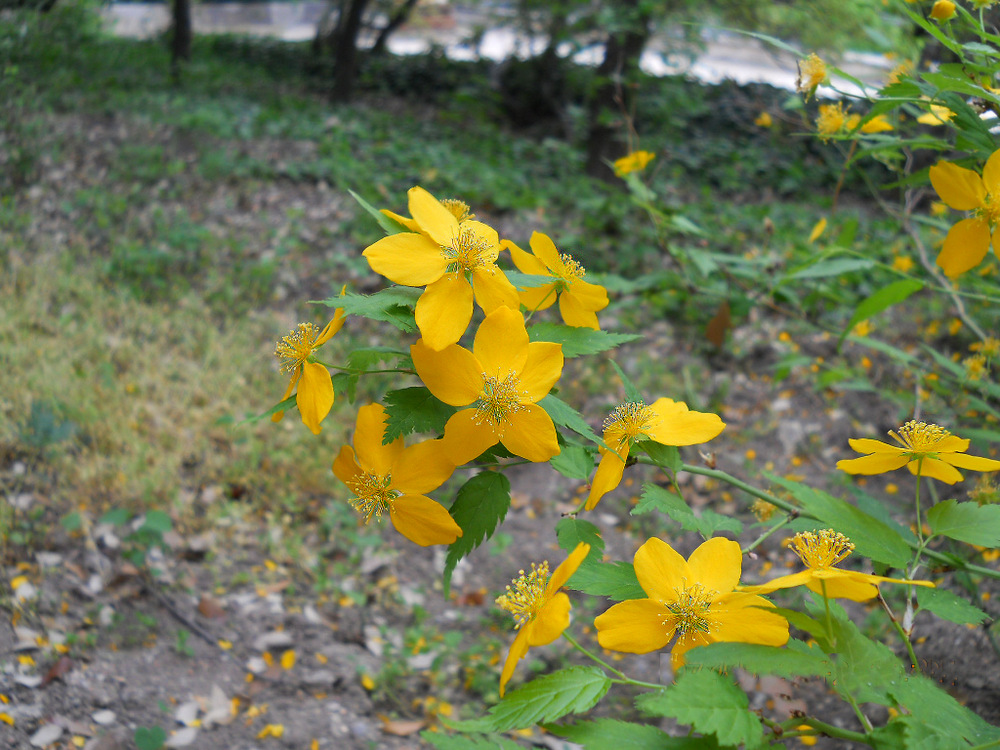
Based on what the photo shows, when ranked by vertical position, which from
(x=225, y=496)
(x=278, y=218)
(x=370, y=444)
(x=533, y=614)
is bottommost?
(x=225, y=496)

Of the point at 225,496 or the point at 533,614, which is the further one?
the point at 225,496

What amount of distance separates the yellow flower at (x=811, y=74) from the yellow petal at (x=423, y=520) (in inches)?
46.4

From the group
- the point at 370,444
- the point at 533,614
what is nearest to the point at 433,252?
the point at 370,444

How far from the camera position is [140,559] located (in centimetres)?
224

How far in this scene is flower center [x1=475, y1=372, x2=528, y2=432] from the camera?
0.78m

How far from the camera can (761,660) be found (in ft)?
2.17

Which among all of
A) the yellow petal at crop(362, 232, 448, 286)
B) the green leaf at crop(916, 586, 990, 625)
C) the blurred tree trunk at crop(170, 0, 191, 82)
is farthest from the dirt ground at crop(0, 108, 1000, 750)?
the blurred tree trunk at crop(170, 0, 191, 82)

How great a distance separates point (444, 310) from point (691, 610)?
444mm

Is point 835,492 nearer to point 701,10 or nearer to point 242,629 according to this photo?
point 242,629

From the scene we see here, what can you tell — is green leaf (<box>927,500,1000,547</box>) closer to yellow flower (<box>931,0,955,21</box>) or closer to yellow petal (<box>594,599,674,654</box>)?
yellow petal (<box>594,599,674,654</box>)

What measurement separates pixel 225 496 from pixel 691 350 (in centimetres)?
240

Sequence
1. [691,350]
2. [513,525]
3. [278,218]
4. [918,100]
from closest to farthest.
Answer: [918,100], [513,525], [691,350], [278,218]

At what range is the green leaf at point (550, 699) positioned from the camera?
70cm

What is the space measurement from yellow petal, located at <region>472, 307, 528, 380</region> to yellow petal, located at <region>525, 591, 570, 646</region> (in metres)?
0.26
